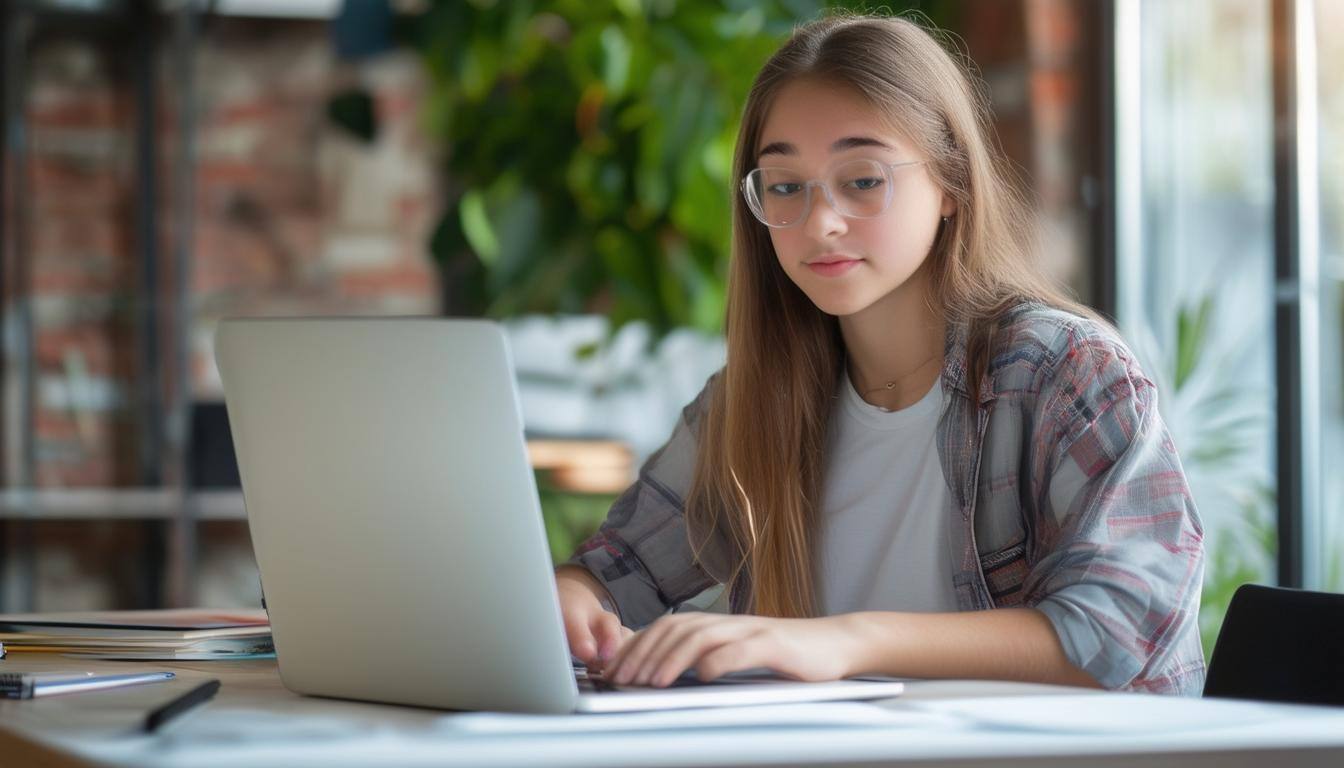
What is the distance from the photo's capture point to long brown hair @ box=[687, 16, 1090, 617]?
1.57m

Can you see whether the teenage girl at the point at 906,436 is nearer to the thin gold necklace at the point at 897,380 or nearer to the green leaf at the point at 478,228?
the thin gold necklace at the point at 897,380

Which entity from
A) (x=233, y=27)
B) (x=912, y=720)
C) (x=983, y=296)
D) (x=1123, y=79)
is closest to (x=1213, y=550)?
(x=1123, y=79)

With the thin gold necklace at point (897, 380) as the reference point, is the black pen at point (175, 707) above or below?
below

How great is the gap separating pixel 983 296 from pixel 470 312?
2203mm

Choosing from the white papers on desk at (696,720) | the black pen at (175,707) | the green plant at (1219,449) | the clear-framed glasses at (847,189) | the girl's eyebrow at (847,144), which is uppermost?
the girl's eyebrow at (847,144)

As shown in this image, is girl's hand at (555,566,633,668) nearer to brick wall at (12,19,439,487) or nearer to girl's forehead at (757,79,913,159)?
girl's forehead at (757,79,913,159)

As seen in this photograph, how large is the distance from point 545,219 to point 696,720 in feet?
7.51

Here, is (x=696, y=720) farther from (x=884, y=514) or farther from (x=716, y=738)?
(x=884, y=514)

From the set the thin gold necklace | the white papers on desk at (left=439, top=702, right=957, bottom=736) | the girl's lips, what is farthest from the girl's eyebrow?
the white papers on desk at (left=439, top=702, right=957, bottom=736)

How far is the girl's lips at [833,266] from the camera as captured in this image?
1.50 meters

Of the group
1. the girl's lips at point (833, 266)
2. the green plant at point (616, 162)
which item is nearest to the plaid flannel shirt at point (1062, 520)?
the girl's lips at point (833, 266)

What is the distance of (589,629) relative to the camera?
4.31 feet

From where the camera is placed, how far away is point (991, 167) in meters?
1.70

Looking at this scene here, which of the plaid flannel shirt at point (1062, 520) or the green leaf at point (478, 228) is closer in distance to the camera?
the plaid flannel shirt at point (1062, 520)
